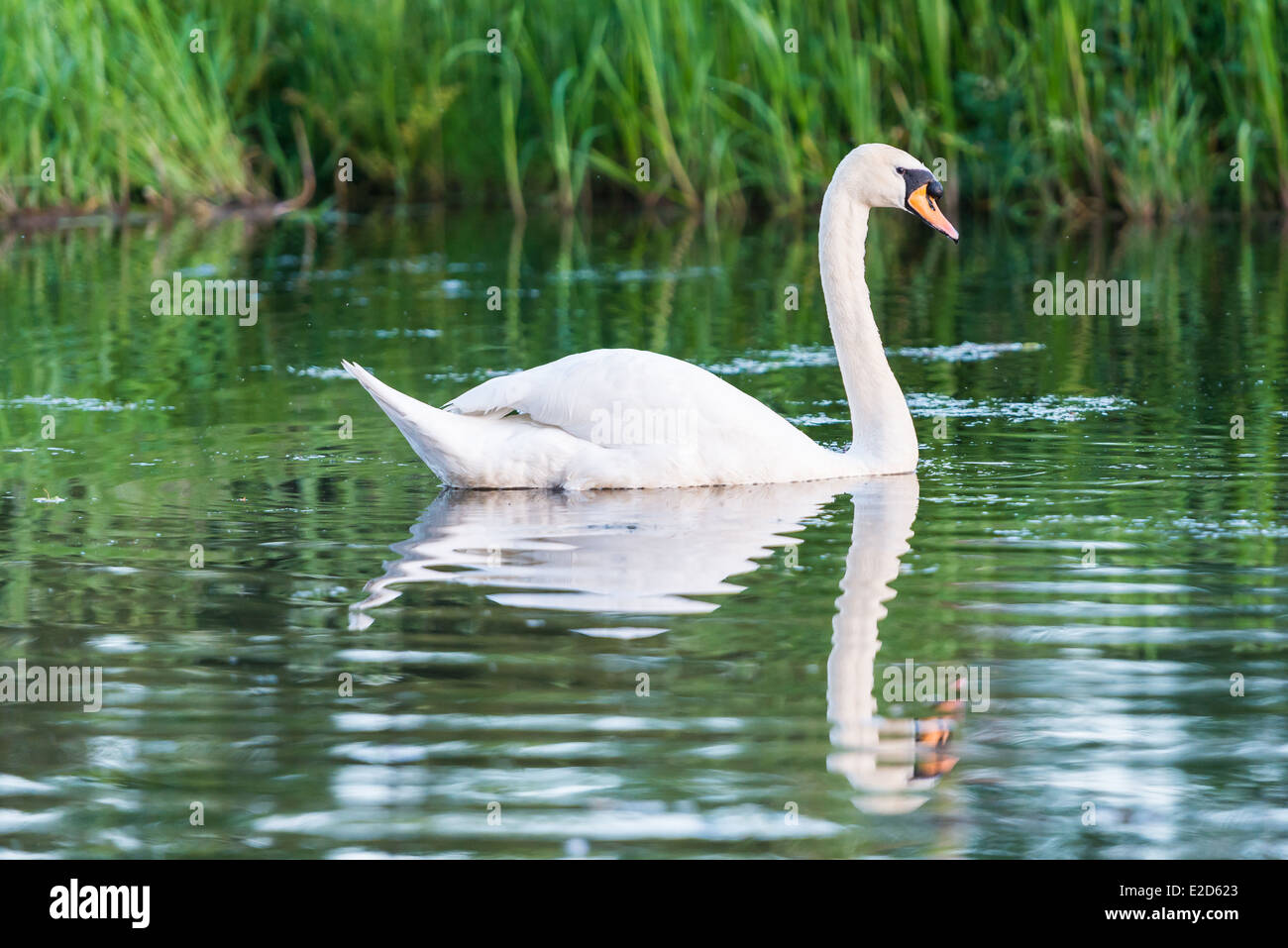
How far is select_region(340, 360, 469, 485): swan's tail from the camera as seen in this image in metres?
7.62

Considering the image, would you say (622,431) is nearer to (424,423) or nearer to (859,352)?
(424,423)

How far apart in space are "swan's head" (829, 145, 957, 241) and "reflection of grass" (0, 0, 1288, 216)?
986cm

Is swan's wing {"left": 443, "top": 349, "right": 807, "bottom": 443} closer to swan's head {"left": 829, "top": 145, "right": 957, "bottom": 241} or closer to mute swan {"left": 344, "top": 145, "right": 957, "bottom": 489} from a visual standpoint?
mute swan {"left": 344, "top": 145, "right": 957, "bottom": 489}

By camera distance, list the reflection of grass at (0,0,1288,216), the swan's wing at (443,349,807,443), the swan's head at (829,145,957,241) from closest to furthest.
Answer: the swan's wing at (443,349,807,443)
the swan's head at (829,145,957,241)
the reflection of grass at (0,0,1288,216)

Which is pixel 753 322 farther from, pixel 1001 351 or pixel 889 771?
pixel 889 771

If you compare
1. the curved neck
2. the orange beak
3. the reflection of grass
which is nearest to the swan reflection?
the curved neck

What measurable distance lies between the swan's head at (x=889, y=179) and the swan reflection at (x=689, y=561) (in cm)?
107

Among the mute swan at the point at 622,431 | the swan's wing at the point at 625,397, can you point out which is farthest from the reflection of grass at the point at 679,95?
the swan's wing at the point at 625,397

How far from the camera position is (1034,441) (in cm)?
894

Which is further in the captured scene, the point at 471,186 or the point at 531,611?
the point at 471,186

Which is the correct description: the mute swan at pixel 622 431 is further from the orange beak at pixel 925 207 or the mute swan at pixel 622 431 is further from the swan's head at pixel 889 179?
the swan's head at pixel 889 179

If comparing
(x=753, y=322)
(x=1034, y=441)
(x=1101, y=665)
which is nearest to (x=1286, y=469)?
(x=1034, y=441)

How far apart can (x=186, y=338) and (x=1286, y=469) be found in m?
7.30

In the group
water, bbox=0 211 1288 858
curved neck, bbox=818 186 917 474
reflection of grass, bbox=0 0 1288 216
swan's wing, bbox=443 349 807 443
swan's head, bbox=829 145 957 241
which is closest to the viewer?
water, bbox=0 211 1288 858
